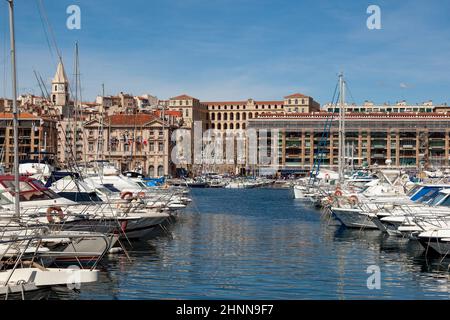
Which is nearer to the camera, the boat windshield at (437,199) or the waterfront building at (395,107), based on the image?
the boat windshield at (437,199)

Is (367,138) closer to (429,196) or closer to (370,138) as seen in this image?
(370,138)

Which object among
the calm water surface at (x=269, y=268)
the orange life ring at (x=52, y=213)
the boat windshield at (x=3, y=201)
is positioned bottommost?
the calm water surface at (x=269, y=268)

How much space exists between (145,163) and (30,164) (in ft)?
360

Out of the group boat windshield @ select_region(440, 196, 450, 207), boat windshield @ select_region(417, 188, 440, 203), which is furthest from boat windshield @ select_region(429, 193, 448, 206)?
boat windshield @ select_region(417, 188, 440, 203)

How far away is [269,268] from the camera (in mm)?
26484

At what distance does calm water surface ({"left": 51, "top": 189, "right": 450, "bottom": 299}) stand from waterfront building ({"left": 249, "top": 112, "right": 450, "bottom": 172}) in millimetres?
111944

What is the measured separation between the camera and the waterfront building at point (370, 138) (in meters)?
150

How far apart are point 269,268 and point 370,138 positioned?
12862 cm

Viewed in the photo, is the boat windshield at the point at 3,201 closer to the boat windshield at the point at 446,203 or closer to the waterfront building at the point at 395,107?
the boat windshield at the point at 446,203

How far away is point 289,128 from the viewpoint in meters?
154

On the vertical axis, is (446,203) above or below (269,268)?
above

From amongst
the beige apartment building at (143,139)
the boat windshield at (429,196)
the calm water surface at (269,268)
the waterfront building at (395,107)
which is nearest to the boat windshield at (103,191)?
the calm water surface at (269,268)

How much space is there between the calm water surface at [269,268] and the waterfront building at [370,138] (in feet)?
367

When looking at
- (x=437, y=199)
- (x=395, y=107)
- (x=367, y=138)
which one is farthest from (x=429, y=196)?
(x=395, y=107)
